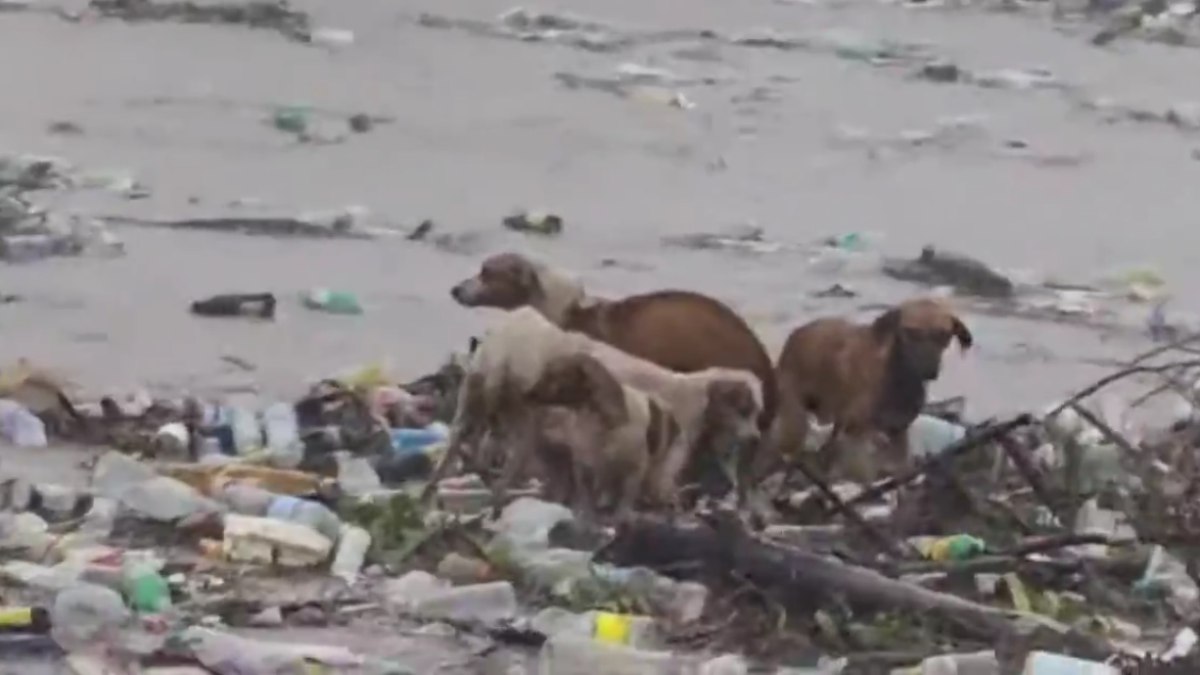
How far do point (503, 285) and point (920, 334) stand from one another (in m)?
0.95

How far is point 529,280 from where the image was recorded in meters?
5.82

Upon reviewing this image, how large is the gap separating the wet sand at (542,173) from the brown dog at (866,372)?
0.99 metres

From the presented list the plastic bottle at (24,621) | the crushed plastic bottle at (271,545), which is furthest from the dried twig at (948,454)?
the plastic bottle at (24,621)

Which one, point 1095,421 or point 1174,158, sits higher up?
point 1095,421

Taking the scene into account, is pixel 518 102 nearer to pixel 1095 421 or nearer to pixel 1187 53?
pixel 1187 53

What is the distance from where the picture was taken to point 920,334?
5.48m

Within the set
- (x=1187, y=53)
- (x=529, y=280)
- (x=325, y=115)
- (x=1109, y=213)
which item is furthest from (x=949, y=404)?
(x=1187, y=53)

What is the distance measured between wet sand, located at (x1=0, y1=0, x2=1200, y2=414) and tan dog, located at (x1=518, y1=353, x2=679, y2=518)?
1184mm

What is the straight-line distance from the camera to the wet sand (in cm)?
673

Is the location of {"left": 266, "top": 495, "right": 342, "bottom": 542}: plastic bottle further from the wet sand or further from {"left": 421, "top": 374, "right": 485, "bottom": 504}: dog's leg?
the wet sand

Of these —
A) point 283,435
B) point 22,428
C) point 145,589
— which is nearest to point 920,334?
point 283,435

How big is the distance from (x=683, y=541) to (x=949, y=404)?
1746mm

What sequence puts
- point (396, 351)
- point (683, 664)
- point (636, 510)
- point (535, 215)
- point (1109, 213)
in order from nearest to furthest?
point (683, 664), point (636, 510), point (396, 351), point (535, 215), point (1109, 213)

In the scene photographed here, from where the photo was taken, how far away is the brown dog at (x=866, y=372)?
542 centimetres
